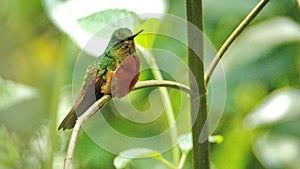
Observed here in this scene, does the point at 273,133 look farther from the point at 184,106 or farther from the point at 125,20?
the point at 125,20

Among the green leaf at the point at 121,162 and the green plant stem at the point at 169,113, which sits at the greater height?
the green plant stem at the point at 169,113

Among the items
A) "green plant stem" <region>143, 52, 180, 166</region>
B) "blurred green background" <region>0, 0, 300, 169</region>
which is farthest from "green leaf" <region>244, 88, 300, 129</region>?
"green plant stem" <region>143, 52, 180, 166</region>

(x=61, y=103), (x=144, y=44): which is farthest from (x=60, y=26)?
(x=144, y=44)

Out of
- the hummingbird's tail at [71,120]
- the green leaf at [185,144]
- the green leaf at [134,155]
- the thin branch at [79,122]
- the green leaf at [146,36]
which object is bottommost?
the thin branch at [79,122]

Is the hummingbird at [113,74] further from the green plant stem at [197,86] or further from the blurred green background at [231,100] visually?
the blurred green background at [231,100]

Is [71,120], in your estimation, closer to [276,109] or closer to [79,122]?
[79,122]

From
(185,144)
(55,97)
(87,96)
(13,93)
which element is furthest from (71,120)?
(13,93)

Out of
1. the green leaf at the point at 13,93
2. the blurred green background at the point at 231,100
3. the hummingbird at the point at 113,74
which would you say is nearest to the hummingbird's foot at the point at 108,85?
the hummingbird at the point at 113,74
